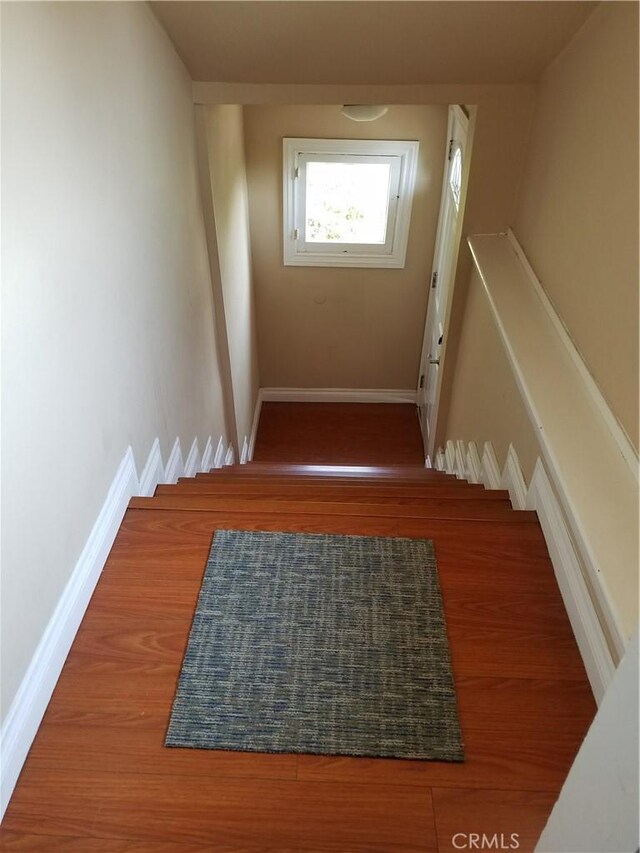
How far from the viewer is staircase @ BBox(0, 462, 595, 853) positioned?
1041 mm

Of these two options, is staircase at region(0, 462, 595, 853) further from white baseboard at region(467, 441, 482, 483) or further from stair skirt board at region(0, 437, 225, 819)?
white baseboard at region(467, 441, 482, 483)

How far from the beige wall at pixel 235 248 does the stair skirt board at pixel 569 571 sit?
1803 millimetres

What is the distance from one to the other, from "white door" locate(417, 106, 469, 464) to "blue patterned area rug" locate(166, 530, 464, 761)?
1.76m

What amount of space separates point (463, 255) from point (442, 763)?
2158mm

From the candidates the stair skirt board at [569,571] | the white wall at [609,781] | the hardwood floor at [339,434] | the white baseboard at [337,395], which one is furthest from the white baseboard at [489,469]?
the white baseboard at [337,395]

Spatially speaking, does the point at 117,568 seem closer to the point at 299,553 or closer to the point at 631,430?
the point at 299,553

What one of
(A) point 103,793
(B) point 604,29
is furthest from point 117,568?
(B) point 604,29

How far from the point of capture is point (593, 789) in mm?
778

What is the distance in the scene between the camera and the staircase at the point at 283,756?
1041 mm

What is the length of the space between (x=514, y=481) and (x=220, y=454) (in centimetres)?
191

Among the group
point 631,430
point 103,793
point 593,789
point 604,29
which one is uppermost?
point 604,29

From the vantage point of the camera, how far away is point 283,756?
114 cm

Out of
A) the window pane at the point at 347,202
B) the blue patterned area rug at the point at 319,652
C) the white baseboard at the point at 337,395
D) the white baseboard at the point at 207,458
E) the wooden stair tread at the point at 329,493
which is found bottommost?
the white baseboard at the point at 337,395

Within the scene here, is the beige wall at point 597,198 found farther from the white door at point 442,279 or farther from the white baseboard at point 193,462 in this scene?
the white baseboard at point 193,462
